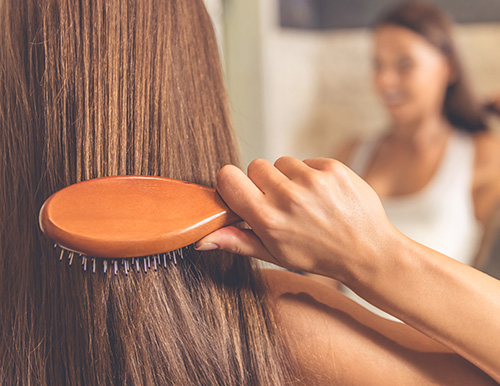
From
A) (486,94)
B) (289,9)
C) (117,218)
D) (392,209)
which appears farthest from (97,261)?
(486,94)

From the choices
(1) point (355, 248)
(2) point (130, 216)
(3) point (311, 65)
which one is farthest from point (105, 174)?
(3) point (311, 65)

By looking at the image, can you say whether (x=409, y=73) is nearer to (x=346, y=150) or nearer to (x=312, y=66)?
(x=346, y=150)

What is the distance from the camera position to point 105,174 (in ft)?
1.02

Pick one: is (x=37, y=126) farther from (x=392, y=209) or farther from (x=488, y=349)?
(x=392, y=209)

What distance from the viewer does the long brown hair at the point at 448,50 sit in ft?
4.37

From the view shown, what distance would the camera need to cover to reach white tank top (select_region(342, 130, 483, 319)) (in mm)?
1257

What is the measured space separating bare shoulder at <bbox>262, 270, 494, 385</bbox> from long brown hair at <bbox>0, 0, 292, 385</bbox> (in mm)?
16

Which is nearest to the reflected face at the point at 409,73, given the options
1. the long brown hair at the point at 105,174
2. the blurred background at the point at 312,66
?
the blurred background at the point at 312,66

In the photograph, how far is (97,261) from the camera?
298 mm

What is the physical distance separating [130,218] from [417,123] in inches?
50.2

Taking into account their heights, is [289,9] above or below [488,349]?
above

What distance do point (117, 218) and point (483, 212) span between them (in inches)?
48.8

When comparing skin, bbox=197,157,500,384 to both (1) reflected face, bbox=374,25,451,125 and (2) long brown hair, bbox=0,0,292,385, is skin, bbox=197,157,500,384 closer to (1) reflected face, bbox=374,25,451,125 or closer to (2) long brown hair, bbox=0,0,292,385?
(2) long brown hair, bbox=0,0,292,385

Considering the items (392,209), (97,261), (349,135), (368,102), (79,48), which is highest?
(79,48)
